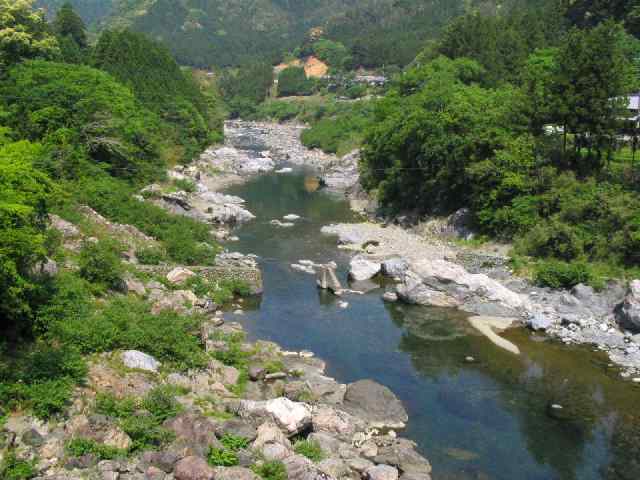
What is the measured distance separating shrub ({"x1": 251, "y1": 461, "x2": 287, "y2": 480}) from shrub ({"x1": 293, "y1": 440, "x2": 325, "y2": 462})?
1208 millimetres

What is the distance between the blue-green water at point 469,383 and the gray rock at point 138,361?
6.67 metres

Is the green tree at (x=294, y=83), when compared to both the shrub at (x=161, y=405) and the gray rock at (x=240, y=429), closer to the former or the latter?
the shrub at (x=161, y=405)

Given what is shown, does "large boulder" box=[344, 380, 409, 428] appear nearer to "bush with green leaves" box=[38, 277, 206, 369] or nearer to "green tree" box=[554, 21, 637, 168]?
"bush with green leaves" box=[38, 277, 206, 369]

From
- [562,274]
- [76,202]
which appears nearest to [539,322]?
[562,274]

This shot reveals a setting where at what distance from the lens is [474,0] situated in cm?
14400

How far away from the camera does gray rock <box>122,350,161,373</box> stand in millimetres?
19000

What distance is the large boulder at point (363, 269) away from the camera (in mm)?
33406

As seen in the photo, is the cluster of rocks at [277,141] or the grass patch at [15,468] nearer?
the grass patch at [15,468]

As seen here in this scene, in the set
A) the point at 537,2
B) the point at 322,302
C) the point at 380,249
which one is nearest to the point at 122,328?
the point at 322,302

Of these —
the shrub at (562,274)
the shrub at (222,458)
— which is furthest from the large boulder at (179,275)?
the shrub at (562,274)

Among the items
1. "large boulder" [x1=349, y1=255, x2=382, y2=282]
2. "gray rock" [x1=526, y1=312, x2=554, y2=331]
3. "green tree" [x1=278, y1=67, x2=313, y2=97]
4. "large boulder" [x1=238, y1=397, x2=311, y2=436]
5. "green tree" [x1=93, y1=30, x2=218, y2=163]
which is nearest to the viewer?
"large boulder" [x1=238, y1=397, x2=311, y2=436]

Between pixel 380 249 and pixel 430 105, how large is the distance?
41.0 feet

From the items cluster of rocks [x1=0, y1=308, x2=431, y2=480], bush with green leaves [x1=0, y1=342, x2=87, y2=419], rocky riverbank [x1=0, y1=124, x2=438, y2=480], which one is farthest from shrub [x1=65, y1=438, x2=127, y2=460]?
bush with green leaves [x1=0, y1=342, x2=87, y2=419]

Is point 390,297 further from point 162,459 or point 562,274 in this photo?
point 162,459
